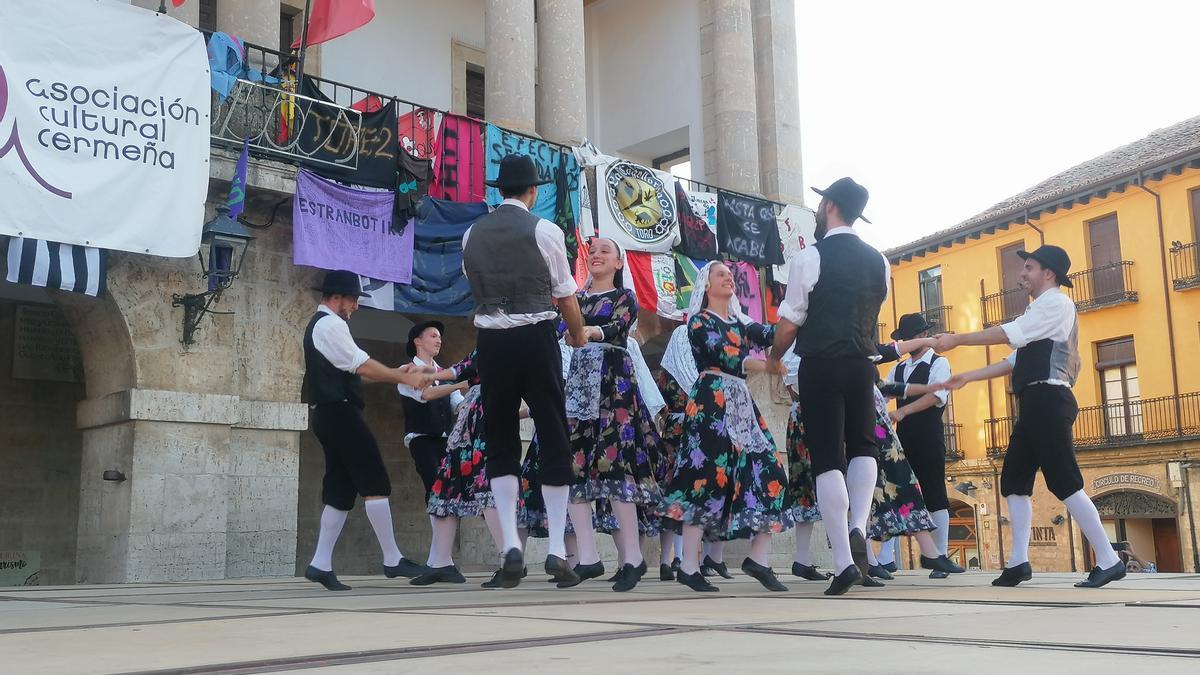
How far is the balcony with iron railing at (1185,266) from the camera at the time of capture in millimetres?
29719

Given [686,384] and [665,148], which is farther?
[665,148]

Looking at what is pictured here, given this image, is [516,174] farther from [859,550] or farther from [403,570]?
[403,570]

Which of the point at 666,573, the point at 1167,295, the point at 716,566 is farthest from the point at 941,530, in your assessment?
the point at 1167,295

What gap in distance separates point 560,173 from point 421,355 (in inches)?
258

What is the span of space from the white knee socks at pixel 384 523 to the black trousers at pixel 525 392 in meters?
1.21

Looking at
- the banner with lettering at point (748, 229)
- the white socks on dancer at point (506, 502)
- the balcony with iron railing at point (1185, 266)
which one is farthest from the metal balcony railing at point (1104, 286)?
the white socks on dancer at point (506, 502)

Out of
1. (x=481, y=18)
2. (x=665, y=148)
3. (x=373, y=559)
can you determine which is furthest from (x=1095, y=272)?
(x=373, y=559)

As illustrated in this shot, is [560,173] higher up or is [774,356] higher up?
[560,173]

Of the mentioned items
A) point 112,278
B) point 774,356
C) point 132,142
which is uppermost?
point 132,142

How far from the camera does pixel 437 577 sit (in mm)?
7090

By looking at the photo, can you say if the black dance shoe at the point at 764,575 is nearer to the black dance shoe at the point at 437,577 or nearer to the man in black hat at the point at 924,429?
the black dance shoe at the point at 437,577

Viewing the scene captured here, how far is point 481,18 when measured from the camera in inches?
725

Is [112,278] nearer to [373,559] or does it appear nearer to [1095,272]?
[373,559]

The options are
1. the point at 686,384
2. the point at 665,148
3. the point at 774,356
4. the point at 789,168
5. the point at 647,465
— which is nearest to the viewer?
the point at 774,356
